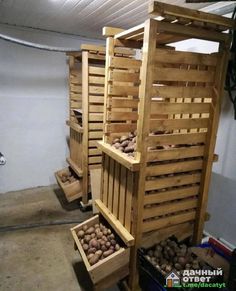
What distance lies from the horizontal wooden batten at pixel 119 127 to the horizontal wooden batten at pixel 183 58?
2.35 feet

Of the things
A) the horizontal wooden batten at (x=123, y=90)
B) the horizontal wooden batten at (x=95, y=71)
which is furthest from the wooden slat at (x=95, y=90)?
the horizontal wooden batten at (x=123, y=90)

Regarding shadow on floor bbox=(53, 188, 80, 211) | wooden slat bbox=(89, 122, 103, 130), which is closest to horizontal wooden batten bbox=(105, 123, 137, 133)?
wooden slat bbox=(89, 122, 103, 130)

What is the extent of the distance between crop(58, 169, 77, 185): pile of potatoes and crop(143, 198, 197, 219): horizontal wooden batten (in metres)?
1.76

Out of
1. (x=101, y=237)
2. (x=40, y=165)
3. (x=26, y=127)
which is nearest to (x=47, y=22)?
(x=26, y=127)

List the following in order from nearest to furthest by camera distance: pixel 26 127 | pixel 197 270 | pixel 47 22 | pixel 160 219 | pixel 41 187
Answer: pixel 197 270 < pixel 160 219 < pixel 47 22 < pixel 26 127 < pixel 41 187

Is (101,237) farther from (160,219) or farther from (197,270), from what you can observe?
(197,270)

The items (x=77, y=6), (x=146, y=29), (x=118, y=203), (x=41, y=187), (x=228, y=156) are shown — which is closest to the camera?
(x=146, y=29)

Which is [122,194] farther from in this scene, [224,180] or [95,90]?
[95,90]

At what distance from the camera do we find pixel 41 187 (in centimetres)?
388

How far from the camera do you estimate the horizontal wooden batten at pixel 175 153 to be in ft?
5.30

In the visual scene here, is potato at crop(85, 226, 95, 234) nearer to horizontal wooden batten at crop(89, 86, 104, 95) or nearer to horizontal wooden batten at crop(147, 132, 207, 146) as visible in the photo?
horizontal wooden batten at crop(147, 132, 207, 146)

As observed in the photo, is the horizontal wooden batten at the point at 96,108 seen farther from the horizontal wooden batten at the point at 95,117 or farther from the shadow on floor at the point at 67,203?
the shadow on floor at the point at 67,203

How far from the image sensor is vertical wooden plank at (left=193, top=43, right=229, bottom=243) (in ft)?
5.42

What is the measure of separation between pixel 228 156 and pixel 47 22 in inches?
106
